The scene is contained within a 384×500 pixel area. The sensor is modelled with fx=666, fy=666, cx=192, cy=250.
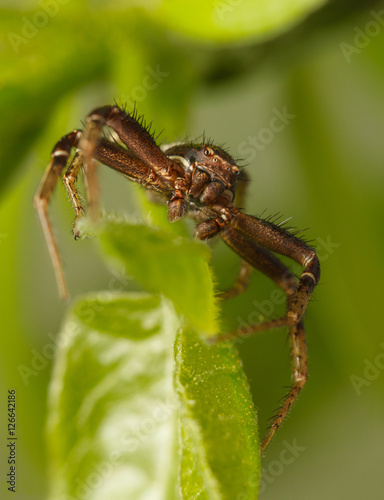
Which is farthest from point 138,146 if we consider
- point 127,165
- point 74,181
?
point 74,181

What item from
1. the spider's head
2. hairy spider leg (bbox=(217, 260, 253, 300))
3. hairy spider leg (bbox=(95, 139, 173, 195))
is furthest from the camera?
hairy spider leg (bbox=(217, 260, 253, 300))

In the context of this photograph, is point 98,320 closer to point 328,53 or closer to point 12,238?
point 12,238

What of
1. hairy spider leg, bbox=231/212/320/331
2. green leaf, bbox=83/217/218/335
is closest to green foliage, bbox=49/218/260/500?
green leaf, bbox=83/217/218/335

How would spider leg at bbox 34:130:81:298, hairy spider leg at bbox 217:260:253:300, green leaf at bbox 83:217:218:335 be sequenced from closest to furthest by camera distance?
green leaf at bbox 83:217:218:335
spider leg at bbox 34:130:81:298
hairy spider leg at bbox 217:260:253:300

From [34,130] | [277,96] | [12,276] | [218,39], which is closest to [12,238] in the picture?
[12,276]

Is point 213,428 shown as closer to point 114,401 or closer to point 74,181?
point 114,401

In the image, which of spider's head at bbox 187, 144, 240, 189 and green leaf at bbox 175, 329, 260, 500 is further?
spider's head at bbox 187, 144, 240, 189

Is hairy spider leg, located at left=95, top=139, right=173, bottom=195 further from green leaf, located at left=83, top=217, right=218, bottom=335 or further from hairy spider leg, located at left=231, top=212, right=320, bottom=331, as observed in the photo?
green leaf, located at left=83, top=217, right=218, bottom=335

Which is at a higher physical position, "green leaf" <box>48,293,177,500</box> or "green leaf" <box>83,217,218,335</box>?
"green leaf" <box>83,217,218,335</box>

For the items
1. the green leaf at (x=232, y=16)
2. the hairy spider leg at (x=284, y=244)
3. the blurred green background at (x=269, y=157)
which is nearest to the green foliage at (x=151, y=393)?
the blurred green background at (x=269, y=157)
